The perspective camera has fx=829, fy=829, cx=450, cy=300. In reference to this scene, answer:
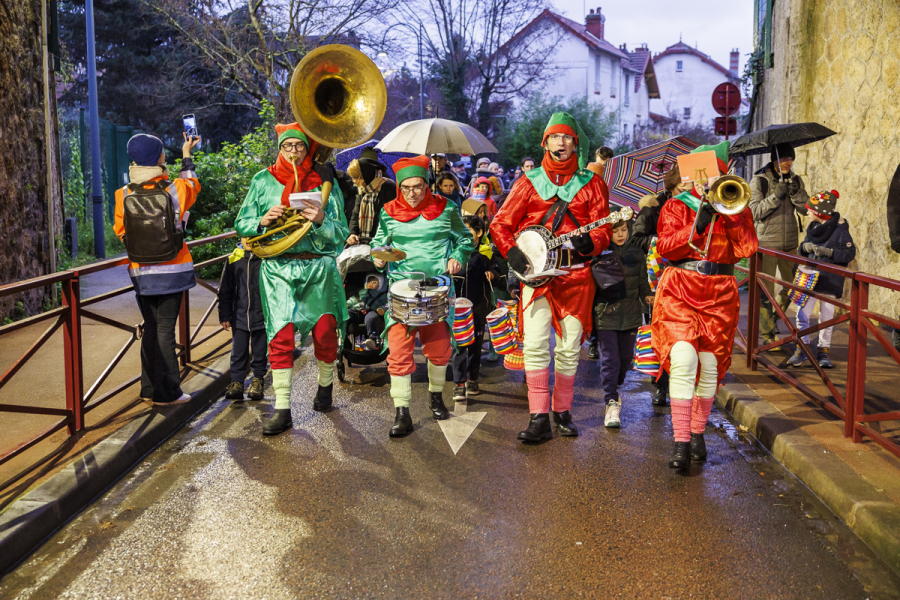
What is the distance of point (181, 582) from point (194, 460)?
172 centimetres

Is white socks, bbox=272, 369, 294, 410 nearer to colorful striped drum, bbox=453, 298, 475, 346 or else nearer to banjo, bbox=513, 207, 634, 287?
colorful striped drum, bbox=453, 298, 475, 346

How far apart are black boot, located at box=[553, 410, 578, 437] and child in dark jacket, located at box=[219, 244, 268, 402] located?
2.42 metres

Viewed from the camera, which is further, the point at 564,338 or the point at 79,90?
the point at 79,90

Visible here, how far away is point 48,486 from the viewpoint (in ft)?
14.0

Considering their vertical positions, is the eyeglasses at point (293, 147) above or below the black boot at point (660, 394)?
above

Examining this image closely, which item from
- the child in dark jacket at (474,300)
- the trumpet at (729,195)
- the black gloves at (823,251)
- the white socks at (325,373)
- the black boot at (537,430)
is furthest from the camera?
the black gloves at (823,251)

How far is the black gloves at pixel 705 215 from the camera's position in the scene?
471 cm

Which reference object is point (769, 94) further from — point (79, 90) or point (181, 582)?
point (79, 90)

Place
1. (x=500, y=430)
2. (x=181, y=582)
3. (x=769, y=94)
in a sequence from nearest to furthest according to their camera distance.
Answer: (x=181, y=582) → (x=500, y=430) → (x=769, y=94)

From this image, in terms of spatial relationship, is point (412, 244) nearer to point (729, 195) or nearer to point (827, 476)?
point (729, 195)

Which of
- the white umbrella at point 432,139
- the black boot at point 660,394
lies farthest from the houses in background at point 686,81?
the black boot at point 660,394

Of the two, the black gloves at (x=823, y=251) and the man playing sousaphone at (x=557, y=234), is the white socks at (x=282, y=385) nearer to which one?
the man playing sousaphone at (x=557, y=234)

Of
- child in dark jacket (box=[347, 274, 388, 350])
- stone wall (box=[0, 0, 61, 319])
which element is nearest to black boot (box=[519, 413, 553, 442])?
child in dark jacket (box=[347, 274, 388, 350])

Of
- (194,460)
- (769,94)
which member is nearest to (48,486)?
(194,460)
